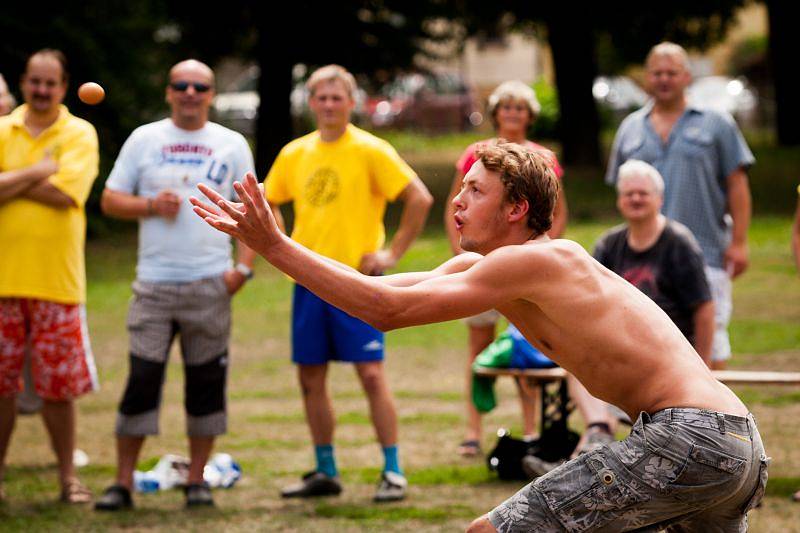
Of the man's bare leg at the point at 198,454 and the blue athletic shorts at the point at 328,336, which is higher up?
the blue athletic shorts at the point at 328,336

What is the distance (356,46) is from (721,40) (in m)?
11.8

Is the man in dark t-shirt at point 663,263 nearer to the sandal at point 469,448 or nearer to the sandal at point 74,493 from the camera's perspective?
the sandal at point 469,448

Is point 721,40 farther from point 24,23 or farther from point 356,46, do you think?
point 24,23

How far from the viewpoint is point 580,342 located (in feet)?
13.3

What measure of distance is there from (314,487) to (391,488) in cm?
46

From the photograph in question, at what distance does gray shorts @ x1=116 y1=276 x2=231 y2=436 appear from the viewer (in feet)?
22.9

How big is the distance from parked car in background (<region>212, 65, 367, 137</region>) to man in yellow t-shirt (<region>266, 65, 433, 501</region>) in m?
15.5

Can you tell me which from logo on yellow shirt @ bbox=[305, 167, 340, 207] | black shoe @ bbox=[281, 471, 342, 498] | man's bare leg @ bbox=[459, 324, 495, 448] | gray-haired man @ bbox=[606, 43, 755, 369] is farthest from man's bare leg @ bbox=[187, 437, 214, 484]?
gray-haired man @ bbox=[606, 43, 755, 369]

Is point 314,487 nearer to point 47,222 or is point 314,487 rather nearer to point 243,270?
point 243,270

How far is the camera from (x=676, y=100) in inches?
304

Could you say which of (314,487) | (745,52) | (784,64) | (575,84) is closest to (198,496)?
(314,487)

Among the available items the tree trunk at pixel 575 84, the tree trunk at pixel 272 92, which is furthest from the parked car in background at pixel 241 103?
the tree trunk at pixel 575 84

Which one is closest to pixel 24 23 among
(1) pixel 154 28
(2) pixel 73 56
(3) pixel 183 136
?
(2) pixel 73 56

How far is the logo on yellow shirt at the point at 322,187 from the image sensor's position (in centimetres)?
721
